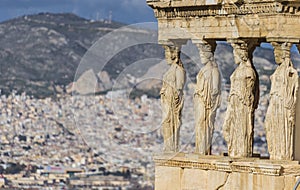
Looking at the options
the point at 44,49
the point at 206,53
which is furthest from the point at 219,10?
the point at 44,49

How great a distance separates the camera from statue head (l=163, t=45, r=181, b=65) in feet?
83.5

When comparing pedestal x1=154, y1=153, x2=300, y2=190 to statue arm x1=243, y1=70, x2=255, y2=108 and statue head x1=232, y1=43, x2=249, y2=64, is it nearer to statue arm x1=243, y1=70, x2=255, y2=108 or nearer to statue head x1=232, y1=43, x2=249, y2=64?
statue arm x1=243, y1=70, x2=255, y2=108

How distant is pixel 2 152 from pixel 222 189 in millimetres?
78372

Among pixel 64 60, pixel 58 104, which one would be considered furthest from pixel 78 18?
pixel 58 104

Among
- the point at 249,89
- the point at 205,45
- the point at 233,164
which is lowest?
the point at 233,164

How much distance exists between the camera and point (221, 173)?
24406 millimetres

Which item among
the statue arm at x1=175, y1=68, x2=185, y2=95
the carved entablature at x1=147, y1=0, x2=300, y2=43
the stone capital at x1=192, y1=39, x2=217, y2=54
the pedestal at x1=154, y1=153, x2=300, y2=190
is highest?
the carved entablature at x1=147, y1=0, x2=300, y2=43

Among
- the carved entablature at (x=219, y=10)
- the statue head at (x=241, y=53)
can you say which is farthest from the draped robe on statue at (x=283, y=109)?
the carved entablature at (x=219, y=10)

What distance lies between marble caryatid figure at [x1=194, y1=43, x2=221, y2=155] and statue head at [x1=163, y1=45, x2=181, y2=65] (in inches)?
26.2

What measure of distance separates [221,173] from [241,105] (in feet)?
3.57

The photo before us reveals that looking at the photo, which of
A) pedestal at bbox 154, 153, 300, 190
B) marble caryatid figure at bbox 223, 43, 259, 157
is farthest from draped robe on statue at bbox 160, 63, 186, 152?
marble caryatid figure at bbox 223, 43, 259, 157

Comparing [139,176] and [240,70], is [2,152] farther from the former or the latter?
[240,70]

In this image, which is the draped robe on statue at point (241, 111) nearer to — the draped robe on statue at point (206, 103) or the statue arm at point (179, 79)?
the draped robe on statue at point (206, 103)

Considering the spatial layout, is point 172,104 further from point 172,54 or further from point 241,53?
point 241,53
